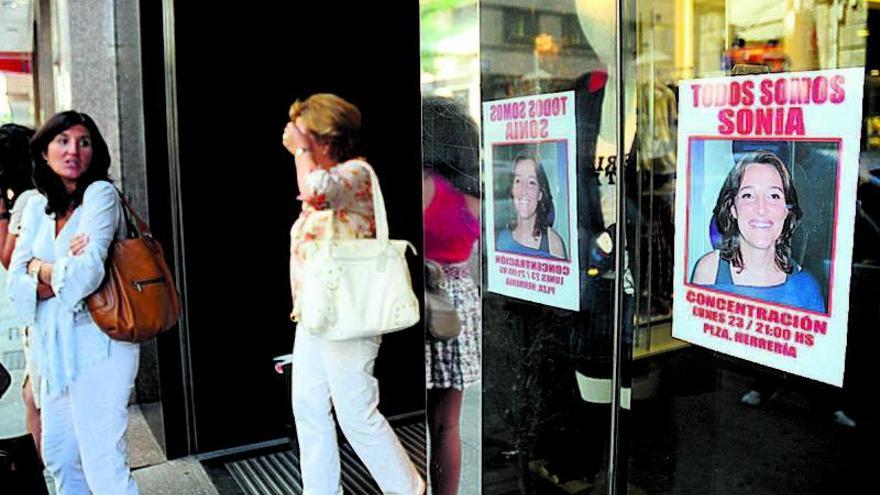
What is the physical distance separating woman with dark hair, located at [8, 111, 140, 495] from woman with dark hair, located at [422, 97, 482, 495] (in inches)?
65.7

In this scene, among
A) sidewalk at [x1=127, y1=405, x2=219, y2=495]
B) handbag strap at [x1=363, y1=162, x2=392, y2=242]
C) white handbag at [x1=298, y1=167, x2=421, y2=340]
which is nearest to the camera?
white handbag at [x1=298, y1=167, x2=421, y2=340]

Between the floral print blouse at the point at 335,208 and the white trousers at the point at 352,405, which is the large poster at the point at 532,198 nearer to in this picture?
the floral print blouse at the point at 335,208

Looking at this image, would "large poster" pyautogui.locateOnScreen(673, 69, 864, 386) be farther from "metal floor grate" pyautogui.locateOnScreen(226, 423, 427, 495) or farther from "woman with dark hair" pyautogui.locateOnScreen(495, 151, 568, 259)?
"metal floor grate" pyautogui.locateOnScreen(226, 423, 427, 495)

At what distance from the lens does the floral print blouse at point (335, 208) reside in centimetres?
337

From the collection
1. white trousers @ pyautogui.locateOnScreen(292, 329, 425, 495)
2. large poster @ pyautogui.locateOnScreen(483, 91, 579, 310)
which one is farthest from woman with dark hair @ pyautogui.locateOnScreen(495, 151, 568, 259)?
white trousers @ pyautogui.locateOnScreen(292, 329, 425, 495)

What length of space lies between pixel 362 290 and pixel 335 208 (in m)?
0.49

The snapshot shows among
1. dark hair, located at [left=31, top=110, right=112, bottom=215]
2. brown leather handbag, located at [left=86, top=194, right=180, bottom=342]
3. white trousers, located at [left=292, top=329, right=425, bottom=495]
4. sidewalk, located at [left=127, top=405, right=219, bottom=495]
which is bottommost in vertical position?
sidewalk, located at [left=127, top=405, right=219, bottom=495]

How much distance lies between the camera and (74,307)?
3746 mm

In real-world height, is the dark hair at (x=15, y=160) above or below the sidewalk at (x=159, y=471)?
above

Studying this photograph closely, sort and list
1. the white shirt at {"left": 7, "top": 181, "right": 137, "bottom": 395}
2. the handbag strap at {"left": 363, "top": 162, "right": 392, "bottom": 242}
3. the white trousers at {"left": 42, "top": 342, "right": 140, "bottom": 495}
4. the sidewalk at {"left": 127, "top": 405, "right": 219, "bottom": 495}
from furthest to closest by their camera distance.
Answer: the sidewalk at {"left": 127, "top": 405, "right": 219, "bottom": 495} < the white trousers at {"left": 42, "top": 342, "right": 140, "bottom": 495} < the white shirt at {"left": 7, "top": 181, "right": 137, "bottom": 395} < the handbag strap at {"left": 363, "top": 162, "right": 392, "bottom": 242}

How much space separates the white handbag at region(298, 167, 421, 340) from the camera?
3.17 m

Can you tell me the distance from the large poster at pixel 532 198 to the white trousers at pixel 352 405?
0.98m

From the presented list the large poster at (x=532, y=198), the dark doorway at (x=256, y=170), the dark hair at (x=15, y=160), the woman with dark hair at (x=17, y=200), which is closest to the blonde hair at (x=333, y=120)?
the dark doorway at (x=256, y=170)

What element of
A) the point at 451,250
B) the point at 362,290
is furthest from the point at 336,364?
the point at 451,250
